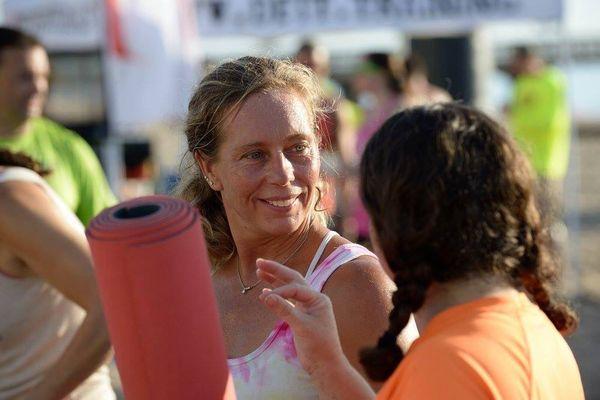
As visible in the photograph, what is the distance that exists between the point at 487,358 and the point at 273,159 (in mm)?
846

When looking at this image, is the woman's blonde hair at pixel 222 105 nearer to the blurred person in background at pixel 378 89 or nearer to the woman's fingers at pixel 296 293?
the woman's fingers at pixel 296 293

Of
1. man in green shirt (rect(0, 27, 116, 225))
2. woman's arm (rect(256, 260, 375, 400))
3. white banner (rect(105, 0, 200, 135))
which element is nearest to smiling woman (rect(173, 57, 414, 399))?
Result: woman's arm (rect(256, 260, 375, 400))

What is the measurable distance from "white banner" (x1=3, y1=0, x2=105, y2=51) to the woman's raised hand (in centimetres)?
594

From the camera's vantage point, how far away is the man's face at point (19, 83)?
4117 millimetres

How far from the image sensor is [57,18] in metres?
7.32

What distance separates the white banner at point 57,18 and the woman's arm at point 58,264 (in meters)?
5.07

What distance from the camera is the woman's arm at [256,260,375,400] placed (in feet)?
5.14

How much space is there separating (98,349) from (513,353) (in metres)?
1.21

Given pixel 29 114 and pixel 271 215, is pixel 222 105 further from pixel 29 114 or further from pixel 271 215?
pixel 29 114

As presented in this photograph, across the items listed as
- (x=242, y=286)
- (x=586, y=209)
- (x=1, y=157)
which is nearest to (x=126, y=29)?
(x=1, y=157)

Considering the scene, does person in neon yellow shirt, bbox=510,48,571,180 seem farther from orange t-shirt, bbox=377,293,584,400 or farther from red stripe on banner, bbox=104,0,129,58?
orange t-shirt, bbox=377,293,584,400

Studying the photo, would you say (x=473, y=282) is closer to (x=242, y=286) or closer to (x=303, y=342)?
(x=303, y=342)

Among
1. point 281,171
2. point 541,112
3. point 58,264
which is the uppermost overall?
point 281,171

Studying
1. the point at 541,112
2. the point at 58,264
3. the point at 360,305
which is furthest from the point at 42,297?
the point at 541,112
